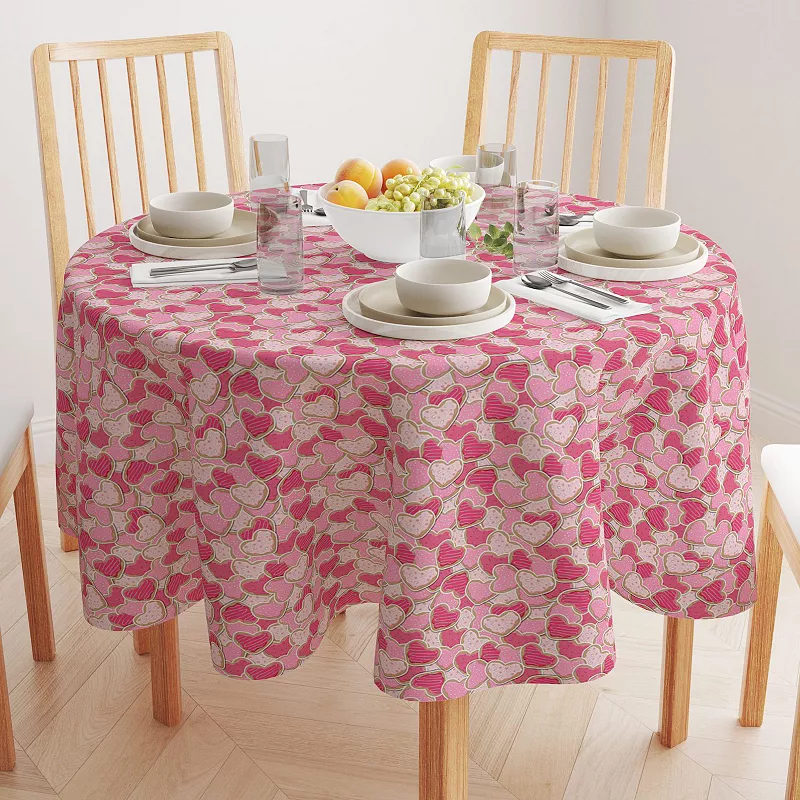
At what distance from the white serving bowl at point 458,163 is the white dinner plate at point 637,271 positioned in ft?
1.38

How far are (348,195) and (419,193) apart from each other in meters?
0.13

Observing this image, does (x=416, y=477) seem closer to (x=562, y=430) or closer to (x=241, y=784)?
(x=562, y=430)

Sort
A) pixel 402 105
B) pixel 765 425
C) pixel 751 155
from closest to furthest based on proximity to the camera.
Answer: pixel 751 155 < pixel 765 425 < pixel 402 105

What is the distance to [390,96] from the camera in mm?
3176

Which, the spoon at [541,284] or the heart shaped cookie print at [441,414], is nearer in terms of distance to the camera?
the heart shaped cookie print at [441,414]

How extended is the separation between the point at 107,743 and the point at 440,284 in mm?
1088

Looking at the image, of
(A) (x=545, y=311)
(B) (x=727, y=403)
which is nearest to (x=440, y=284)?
(A) (x=545, y=311)

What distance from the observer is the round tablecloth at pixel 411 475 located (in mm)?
1243

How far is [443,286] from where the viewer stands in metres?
1.31

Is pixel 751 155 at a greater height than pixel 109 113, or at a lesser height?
lesser

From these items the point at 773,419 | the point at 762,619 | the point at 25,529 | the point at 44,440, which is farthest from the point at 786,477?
the point at 44,440

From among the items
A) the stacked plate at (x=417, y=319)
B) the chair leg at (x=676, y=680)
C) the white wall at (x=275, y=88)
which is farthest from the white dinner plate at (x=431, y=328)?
the white wall at (x=275, y=88)

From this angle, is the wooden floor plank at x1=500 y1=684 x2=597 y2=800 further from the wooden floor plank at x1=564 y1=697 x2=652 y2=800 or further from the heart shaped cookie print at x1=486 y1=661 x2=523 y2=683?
the heart shaped cookie print at x1=486 y1=661 x2=523 y2=683

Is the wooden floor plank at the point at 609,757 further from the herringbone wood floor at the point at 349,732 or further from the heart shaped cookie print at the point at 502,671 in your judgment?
the heart shaped cookie print at the point at 502,671
